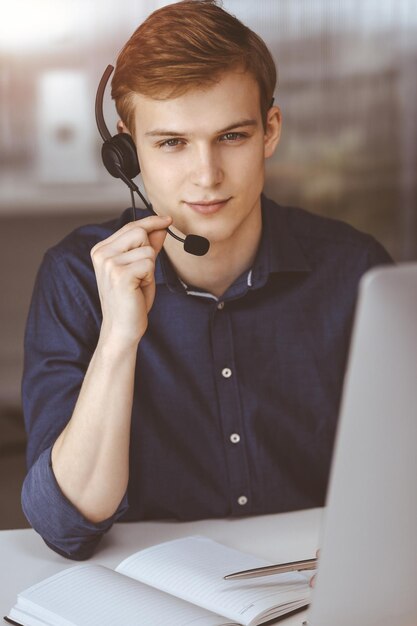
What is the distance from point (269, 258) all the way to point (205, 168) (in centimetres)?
21

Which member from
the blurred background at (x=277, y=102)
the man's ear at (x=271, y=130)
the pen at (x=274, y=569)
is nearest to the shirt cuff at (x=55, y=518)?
the pen at (x=274, y=569)

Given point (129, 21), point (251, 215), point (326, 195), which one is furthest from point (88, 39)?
point (251, 215)

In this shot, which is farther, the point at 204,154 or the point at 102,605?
the point at 204,154

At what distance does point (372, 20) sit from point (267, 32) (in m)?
0.38

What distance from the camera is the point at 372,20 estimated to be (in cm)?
313

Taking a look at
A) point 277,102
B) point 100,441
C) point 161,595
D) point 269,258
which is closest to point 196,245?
point 269,258

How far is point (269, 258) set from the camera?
4.80 feet

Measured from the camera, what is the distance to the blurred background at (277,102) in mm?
2986

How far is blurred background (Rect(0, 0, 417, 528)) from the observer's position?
2.99 m

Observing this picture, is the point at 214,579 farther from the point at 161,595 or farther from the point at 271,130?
the point at 271,130

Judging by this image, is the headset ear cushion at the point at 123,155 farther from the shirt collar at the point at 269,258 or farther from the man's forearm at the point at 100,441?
the man's forearm at the point at 100,441

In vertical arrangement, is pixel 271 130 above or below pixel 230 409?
above

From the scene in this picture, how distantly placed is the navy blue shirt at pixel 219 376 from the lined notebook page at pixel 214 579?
237 mm

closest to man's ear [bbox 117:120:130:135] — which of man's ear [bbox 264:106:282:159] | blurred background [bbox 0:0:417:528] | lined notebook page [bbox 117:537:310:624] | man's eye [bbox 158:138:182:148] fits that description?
man's eye [bbox 158:138:182:148]
